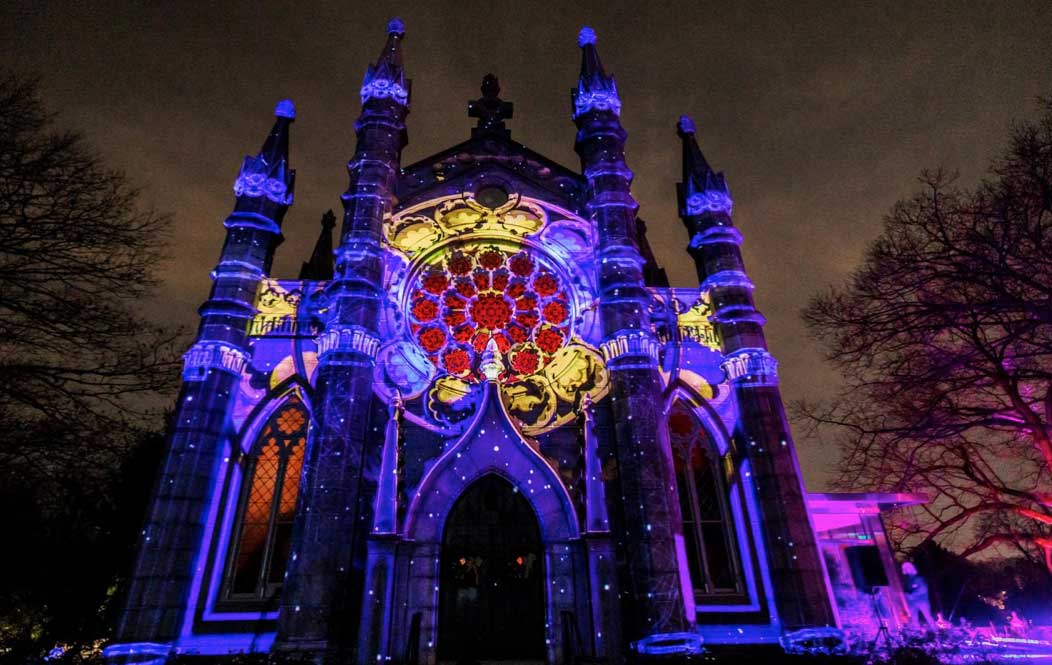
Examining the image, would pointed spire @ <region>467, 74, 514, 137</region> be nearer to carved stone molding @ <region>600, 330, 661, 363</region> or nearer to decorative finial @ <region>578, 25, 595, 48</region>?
decorative finial @ <region>578, 25, 595, 48</region>

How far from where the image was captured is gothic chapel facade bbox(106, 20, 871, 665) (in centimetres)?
1184

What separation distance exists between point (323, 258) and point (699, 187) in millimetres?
15055

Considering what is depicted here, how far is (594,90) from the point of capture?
768 inches

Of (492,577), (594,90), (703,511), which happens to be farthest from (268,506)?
(594,90)

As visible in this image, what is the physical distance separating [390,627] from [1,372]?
8.02 m

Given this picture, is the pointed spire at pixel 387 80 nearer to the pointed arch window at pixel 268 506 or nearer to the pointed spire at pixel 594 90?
the pointed spire at pixel 594 90

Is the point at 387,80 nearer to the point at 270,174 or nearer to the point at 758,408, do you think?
the point at 270,174

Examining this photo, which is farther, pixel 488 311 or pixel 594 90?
pixel 594 90

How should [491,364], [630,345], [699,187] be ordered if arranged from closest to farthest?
1. [491,364]
2. [630,345]
3. [699,187]

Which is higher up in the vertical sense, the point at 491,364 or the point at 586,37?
the point at 586,37

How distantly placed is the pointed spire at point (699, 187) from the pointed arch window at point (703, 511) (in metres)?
6.41

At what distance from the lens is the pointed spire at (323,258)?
23009 mm

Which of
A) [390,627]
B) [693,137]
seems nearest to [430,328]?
[390,627]

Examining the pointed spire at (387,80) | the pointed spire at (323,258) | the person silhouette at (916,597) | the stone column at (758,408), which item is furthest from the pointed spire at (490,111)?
the person silhouette at (916,597)
